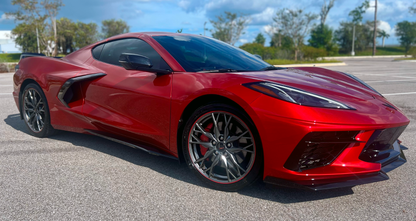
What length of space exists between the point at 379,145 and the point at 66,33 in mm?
70320

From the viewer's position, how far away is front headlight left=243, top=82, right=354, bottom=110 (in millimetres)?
2316

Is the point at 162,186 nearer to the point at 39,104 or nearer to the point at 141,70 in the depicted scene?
the point at 141,70

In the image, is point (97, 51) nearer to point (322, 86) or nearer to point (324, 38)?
point (322, 86)

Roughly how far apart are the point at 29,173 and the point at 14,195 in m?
0.52

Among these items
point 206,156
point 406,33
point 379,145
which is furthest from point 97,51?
point 406,33

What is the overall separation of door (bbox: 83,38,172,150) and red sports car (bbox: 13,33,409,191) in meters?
0.01

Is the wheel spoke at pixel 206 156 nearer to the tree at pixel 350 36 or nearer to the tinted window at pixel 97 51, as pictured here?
the tinted window at pixel 97 51

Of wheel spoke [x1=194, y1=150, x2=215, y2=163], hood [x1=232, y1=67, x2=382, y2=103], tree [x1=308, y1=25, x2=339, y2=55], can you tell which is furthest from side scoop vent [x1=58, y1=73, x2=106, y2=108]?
tree [x1=308, y1=25, x2=339, y2=55]

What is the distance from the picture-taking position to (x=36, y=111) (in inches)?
169

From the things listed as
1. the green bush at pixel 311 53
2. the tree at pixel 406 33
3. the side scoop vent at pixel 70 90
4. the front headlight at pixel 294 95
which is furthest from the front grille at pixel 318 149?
the tree at pixel 406 33

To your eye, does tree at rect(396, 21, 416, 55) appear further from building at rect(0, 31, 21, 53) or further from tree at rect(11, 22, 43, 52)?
building at rect(0, 31, 21, 53)

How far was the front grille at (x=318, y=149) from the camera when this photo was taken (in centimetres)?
222

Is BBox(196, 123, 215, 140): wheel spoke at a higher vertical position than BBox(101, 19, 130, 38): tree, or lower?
lower

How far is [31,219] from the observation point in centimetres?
222
